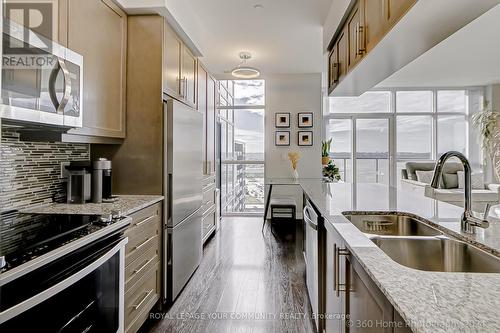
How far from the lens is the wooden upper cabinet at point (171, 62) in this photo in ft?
7.83

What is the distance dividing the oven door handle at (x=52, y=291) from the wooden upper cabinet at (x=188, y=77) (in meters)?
1.86

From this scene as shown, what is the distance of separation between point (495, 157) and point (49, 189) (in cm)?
783

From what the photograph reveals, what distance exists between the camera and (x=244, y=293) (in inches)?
99.4

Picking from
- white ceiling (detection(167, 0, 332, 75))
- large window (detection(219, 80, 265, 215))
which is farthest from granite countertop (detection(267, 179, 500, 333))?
large window (detection(219, 80, 265, 215))

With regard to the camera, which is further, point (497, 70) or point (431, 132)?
point (431, 132)

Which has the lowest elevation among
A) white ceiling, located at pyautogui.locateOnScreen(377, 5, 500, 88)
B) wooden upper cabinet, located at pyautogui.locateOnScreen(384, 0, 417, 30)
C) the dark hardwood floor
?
the dark hardwood floor

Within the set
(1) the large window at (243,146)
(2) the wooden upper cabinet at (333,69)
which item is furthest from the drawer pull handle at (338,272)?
(1) the large window at (243,146)

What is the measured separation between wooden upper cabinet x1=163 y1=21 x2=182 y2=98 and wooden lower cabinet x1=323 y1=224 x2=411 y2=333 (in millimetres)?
1787

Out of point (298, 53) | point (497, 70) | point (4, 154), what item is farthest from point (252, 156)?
point (497, 70)

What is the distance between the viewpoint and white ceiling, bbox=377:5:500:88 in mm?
3869

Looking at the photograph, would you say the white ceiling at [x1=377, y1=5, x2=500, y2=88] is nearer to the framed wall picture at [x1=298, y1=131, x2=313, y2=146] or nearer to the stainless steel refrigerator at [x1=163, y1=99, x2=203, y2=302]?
the framed wall picture at [x1=298, y1=131, x2=313, y2=146]

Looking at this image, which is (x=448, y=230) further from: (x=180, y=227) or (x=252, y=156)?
(x=252, y=156)

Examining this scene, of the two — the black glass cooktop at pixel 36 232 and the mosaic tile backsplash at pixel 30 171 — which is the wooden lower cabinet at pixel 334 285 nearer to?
the black glass cooktop at pixel 36 232

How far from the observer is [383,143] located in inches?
263
